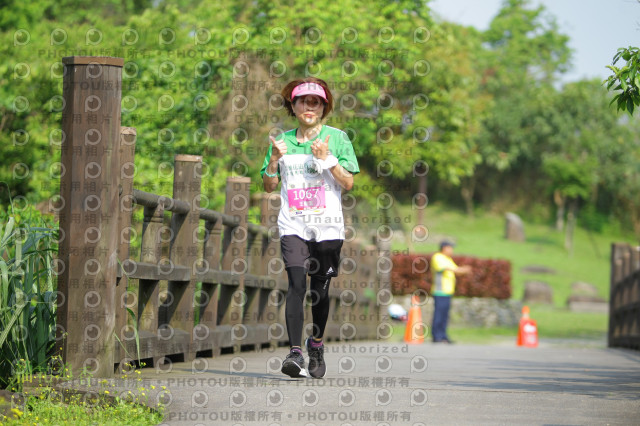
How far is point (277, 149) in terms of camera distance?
6020 millimetres

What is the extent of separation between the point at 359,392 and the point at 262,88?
13.0m

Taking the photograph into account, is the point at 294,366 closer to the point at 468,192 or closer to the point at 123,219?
the point at 123,219

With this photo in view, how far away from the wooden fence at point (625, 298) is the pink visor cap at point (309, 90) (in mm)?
8030

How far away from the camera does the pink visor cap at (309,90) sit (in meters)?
6.06

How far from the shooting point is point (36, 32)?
76.6ft

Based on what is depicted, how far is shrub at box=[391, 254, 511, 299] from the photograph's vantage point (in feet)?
97.1

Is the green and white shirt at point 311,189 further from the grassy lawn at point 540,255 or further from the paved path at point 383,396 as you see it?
the grassy lawn at point 540,255

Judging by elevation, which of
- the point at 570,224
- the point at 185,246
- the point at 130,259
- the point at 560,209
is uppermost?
the point at 560,209

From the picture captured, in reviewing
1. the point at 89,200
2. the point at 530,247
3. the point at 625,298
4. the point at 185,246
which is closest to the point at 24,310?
the point at 89,200

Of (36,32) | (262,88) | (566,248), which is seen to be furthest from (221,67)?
(566,248)

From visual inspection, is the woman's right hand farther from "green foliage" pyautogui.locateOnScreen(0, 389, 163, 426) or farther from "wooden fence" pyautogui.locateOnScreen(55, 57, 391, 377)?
"green foliage" pyautogui.locateOnScreen(0, 389, 163, 426)

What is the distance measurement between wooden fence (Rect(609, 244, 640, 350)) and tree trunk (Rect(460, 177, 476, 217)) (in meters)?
39.3

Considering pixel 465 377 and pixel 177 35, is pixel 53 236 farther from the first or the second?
pixel 177 35

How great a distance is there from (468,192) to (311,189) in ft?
168
